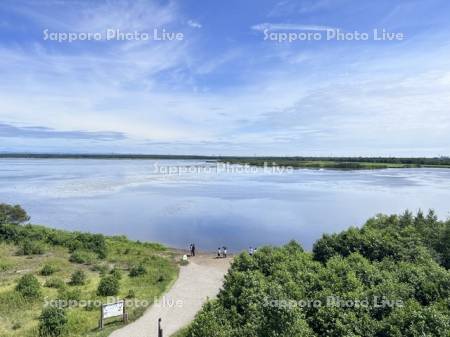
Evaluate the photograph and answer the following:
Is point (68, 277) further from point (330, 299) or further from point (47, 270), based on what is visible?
point (330, 299)

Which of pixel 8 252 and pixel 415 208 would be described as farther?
pixel 415 208

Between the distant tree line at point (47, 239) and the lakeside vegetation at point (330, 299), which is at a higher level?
the lakeside vegetation at point (330, 299)

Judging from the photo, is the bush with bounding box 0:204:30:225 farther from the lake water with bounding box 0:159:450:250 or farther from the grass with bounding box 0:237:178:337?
the grass with bounding box 0:237:178:337

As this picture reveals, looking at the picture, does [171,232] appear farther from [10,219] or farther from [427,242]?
[427,242]

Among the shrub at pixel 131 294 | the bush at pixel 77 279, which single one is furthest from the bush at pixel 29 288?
the shrub at pixel 131 294

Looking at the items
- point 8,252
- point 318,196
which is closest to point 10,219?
point 8,252

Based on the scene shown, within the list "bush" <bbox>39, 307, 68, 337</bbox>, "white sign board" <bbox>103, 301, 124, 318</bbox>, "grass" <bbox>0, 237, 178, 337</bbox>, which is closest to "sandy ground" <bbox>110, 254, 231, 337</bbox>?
"grass" <bbox>0, 237, 178, 337</bbox>

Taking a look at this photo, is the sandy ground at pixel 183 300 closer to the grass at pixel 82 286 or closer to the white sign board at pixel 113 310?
the grass at pixel 82 286
